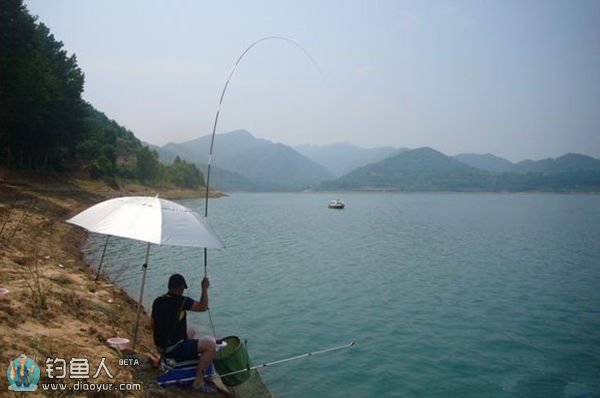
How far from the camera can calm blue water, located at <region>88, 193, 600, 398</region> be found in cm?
1139

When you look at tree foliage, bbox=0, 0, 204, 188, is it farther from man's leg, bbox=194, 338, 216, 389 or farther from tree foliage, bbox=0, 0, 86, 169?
man's leg, bbox=194, 338, 216, 389

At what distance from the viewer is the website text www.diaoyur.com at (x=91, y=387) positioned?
20.1ft

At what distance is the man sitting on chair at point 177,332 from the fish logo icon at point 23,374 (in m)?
2.13

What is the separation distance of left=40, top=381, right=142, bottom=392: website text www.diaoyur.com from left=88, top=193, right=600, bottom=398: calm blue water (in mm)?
4195

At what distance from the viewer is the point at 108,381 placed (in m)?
6.91

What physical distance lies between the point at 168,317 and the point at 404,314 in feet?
38.0

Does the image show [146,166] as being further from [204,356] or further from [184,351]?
[204,356]

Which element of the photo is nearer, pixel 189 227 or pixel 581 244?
pixel 189 227

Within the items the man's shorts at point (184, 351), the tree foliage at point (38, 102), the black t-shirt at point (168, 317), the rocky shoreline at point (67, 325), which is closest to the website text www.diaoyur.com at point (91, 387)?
the rocky shoreline at point (67, 325)

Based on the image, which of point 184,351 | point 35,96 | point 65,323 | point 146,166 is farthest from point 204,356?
point 146,166

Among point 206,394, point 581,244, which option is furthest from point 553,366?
point 581,244

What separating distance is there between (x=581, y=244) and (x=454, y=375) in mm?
37838

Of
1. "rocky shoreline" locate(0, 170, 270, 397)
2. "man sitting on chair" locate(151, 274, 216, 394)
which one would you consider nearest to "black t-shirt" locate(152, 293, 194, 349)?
"man sitting on chair" locate(151, 274, 216, 394)

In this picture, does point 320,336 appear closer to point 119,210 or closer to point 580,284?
point 119,210
